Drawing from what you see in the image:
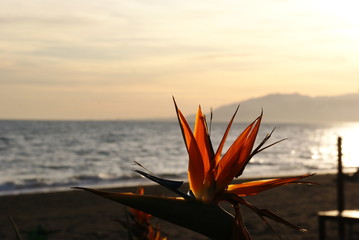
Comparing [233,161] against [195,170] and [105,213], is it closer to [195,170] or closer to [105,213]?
[195,170]

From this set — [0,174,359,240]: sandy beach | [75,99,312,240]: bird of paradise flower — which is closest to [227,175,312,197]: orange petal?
[75,99,312,240]: bird of paradise flower

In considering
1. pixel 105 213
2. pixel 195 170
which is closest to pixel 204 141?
pixel 195 170

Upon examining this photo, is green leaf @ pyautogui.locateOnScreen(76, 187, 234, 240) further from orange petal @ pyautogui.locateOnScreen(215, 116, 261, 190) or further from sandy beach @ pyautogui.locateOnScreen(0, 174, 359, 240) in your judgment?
sandy beach @ pyautogui.locateOnScreen(0, 174, 359, 240)

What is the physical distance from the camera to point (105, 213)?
44.4 ft

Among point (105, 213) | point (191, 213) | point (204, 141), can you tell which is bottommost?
point (105, 213)

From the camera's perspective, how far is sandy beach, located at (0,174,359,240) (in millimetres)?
10867

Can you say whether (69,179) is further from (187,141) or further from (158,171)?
(187,141)

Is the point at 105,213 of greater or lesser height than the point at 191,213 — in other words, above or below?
below

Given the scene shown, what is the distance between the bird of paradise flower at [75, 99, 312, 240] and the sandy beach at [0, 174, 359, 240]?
891cm

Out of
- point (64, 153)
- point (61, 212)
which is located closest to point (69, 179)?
point (61, 212)

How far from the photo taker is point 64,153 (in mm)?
38438

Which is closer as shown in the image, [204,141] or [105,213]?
[204,141]

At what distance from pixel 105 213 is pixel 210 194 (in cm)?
1281

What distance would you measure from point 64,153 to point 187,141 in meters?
38.1
